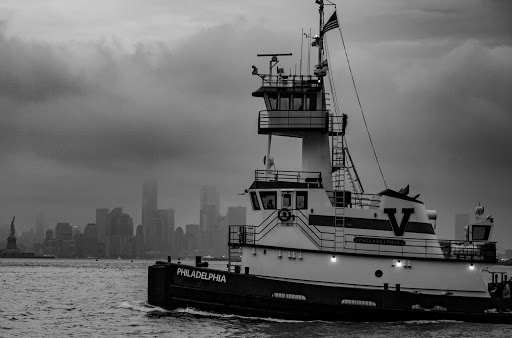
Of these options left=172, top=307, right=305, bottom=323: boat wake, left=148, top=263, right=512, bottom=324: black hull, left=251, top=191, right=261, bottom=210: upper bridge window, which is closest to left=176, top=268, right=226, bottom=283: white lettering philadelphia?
left=148, top=263, right=512, bottom=324: black hull

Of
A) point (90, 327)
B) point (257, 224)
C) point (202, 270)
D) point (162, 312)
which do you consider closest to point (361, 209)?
point (257, 224)

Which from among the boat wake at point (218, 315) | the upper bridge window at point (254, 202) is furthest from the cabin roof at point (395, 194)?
the boat wake at point (218, 315)

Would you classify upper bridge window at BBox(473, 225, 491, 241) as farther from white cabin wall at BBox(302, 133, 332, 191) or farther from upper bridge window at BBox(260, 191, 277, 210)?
upper bridge window at BBox(260, 191, 277, 210)

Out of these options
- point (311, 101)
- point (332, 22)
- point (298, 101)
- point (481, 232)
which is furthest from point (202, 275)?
point (332, 22)

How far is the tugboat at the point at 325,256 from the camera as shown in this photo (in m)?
31.8

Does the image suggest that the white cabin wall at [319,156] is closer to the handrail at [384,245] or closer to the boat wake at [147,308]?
the handrail at [384,245]

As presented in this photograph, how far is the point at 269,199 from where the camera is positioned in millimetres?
33125

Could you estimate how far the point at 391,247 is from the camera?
32.9m

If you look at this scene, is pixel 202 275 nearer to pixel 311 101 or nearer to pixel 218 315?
pixel 218 315

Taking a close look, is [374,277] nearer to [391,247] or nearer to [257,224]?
[391,247]

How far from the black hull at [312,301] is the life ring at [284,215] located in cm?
237

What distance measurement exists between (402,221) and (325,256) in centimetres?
324

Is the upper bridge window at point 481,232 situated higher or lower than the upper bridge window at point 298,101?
lower

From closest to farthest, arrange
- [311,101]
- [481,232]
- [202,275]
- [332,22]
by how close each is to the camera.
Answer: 1. [202,275]
2. [311,101]
3. [481,232]
4. [332,22]
